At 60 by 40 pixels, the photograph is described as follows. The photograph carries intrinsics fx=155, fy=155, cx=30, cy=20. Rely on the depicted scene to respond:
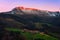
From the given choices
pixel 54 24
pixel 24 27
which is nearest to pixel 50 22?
pixel 54 24

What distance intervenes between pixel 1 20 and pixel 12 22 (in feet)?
2.22

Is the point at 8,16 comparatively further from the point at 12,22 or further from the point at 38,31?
the point at 38,31

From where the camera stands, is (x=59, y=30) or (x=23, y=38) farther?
(x=59, y=30)

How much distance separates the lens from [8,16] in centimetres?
852

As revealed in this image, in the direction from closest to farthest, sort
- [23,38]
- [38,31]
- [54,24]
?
[23,38] < [38,31] < [54,24]

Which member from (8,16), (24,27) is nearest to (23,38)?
(24,27)

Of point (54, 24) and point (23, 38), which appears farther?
point (54, 24)

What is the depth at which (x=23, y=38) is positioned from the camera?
673 cm

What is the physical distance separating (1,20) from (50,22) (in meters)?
2.52

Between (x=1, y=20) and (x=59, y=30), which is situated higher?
(x=1, y=20)

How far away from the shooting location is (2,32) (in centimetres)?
700

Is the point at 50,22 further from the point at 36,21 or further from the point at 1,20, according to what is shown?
the point at 1,20

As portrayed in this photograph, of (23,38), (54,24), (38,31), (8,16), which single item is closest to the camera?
(23,38)

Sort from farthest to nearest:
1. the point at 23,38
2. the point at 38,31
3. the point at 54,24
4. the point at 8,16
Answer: the point at 8,16 → the point at 54,24 → the point at 38,31 → the point at 23,38
